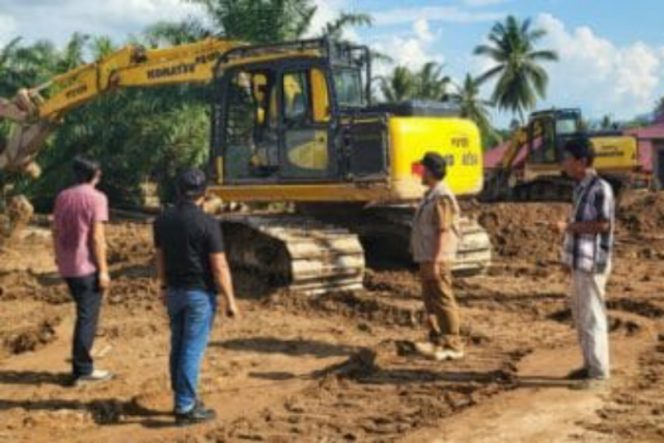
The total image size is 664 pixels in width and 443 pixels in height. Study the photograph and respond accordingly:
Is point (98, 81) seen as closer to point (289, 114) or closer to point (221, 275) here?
point (289, 114)

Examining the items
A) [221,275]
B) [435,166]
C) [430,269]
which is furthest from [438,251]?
[221,275]

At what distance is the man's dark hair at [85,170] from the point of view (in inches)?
316

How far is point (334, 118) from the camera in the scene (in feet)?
40.0

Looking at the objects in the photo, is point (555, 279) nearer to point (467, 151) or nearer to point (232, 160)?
point (467, 151)

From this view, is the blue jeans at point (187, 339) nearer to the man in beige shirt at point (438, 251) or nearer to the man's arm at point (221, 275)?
the man's arm at point (221, 275)

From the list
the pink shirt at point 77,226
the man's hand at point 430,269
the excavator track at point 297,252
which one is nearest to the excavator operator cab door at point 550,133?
the excavator track at point 297,252

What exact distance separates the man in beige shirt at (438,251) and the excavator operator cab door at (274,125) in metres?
3.88

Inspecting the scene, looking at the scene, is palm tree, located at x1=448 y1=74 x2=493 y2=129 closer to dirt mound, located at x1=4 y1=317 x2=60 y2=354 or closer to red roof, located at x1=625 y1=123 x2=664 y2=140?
red roof, located at x1=625 y1=123 x2=664 y2=140

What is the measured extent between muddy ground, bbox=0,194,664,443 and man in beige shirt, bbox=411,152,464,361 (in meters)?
0.24

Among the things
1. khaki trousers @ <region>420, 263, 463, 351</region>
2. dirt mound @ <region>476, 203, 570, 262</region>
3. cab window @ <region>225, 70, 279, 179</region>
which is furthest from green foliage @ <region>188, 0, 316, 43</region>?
khaki trousers @ <region>420, 263, 463, 351</region>

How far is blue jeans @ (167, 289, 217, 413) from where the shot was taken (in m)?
6.82

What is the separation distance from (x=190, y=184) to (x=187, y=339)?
107cm

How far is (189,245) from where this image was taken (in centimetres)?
684

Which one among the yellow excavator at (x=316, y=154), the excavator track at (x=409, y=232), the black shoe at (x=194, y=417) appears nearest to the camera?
the black shoe at (x=194, y=417)
